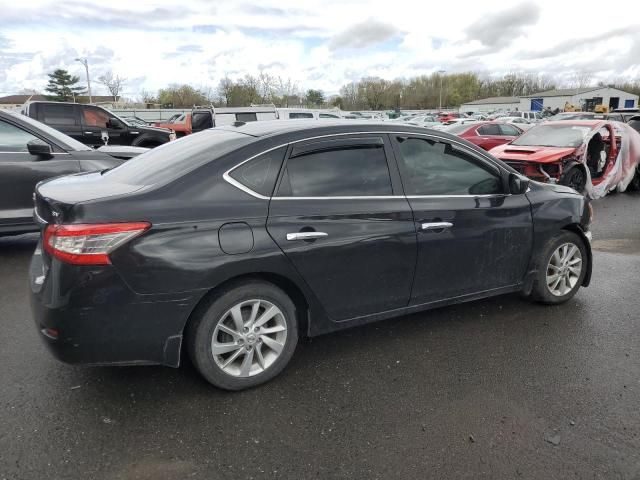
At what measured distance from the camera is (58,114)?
1220 centimetres

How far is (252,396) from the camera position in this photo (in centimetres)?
299

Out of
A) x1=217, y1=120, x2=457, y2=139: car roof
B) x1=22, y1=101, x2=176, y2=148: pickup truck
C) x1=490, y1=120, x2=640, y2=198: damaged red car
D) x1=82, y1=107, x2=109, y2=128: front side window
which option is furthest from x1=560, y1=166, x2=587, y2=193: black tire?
x1=82, y1=107, x2=109, y2=128: front side window

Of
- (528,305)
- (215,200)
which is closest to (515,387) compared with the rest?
(528,305)

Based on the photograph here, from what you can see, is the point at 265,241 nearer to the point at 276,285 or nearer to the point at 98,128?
the point at 276,285

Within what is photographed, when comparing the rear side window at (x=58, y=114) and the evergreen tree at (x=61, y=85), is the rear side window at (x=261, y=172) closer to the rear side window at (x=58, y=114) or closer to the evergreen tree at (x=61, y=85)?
the rear side window at (x=58, y=114)

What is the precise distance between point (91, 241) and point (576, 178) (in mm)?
9227

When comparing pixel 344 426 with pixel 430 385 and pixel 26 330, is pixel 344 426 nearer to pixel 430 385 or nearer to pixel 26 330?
pixel 430 385

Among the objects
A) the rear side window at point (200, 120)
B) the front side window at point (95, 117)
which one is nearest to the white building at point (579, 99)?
the rear side window at point (200, 120)

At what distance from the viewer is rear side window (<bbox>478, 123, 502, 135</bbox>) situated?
16.2m

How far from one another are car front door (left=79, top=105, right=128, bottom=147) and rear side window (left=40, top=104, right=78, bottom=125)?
0.23 metres

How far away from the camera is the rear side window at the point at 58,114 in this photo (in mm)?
12141

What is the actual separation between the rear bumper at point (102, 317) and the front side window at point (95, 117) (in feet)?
36.2

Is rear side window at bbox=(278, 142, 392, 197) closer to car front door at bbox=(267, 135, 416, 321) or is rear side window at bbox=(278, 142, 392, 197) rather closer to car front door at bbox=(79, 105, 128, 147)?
car front door at bbox=(267, 135, 416, 321)

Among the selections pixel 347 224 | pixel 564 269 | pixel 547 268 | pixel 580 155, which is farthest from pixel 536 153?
pixel 347 224
